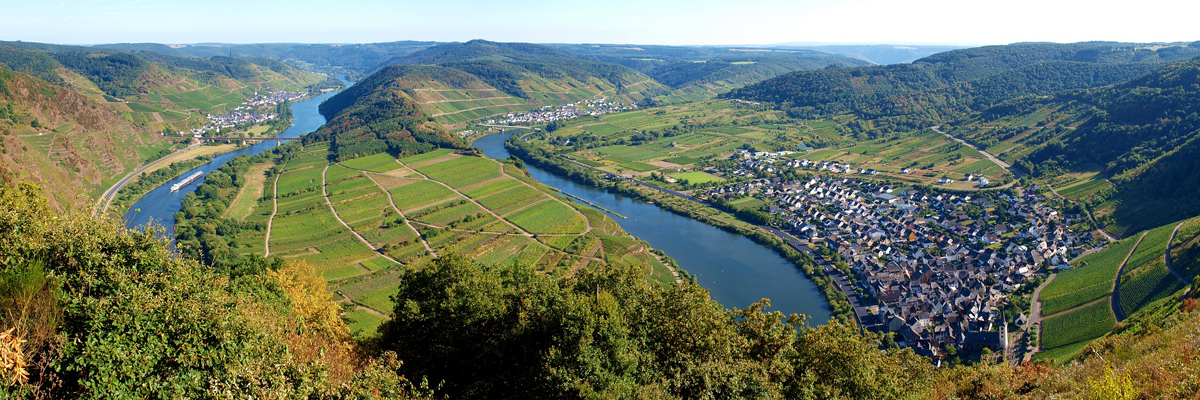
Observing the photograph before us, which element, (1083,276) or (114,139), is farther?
(114,139)

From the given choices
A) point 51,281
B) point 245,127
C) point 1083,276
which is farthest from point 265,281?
point 245,127

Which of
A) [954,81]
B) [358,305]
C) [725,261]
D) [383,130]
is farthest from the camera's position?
[954,81]

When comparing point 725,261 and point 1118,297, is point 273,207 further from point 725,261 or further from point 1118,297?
point 1118,297

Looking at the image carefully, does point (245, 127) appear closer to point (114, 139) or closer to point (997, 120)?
point (114, 139)

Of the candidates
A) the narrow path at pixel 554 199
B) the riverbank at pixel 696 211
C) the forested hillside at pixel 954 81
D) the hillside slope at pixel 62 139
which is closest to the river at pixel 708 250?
the riverbank at pixel 696 211

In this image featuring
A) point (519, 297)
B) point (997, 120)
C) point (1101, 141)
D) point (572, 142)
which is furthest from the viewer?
point (572, 142)

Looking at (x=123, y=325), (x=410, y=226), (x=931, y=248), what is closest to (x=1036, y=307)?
(x=931, y=248)

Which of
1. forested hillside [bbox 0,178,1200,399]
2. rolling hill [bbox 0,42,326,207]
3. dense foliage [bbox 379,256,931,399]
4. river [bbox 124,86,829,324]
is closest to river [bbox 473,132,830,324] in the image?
river [bbox 124,86,829,324]

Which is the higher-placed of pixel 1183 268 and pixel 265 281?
pixel 265 281
